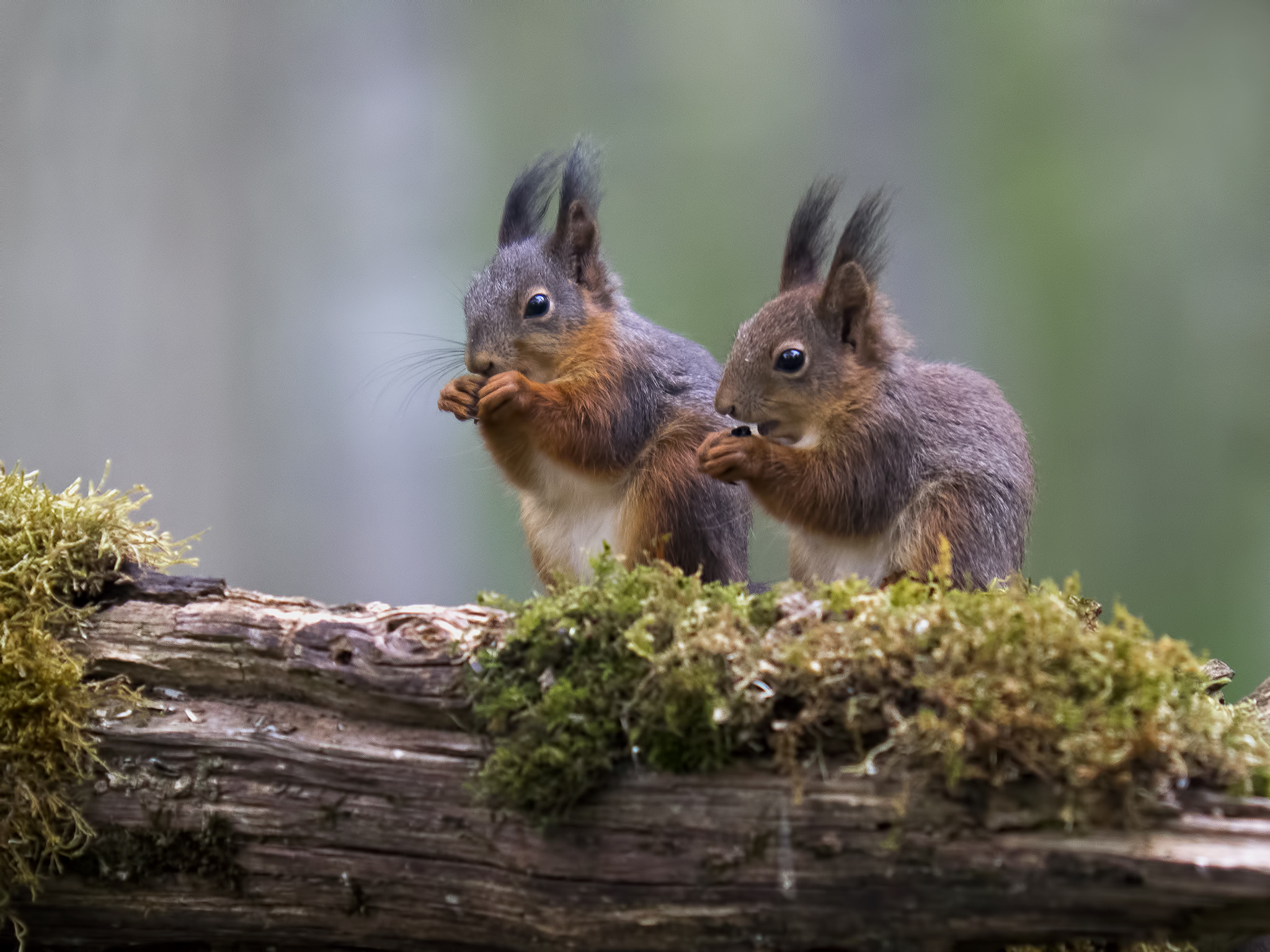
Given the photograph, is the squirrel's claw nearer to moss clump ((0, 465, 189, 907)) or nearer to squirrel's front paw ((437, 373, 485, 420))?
squirrel's front paw ((437, 373, 485, 420))

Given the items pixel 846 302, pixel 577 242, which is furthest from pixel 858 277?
pixel 577 242

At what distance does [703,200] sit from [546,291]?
4.52ft

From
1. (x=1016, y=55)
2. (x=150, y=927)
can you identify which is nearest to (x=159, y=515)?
(x=150, y=927)

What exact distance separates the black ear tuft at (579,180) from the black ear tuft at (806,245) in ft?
1.88

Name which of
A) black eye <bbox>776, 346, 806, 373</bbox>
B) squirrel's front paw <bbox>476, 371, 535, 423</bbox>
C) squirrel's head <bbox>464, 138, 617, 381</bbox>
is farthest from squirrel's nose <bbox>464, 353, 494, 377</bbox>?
black eye <bbox>776, 346, 806, 373</bbox>

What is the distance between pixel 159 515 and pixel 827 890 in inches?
128

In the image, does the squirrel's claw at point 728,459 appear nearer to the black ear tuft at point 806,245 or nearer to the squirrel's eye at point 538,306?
the black ear tuft at point 806,245

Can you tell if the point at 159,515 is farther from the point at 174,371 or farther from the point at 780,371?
the point at 780,371

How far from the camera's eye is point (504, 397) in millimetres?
2396

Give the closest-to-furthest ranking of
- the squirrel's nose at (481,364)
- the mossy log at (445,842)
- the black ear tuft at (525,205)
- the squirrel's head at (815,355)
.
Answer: the mossy log at (445,842) → the squirrel's head at (815,355) → the squirrel's nose at (481,364) → the black ear tuft at (525,205)

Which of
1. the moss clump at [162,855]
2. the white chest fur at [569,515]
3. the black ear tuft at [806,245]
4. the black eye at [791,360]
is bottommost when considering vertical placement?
the moss clump at [162,855]

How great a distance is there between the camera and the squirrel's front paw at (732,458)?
7.17 ft

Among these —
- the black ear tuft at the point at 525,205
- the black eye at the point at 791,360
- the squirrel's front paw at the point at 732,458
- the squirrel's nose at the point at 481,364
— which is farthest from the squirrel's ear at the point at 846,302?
the black ear tuft at the point at 525,205

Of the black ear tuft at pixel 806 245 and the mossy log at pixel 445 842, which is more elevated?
the black ear tuft at pixel 806 245
